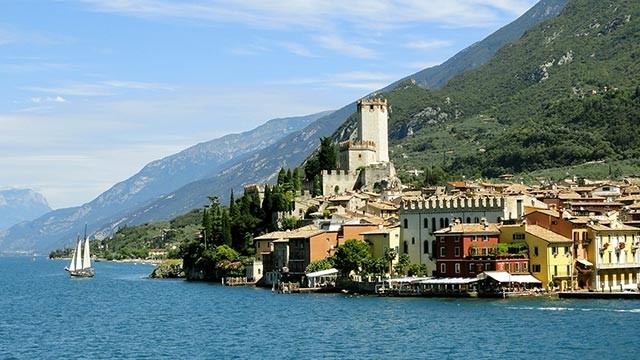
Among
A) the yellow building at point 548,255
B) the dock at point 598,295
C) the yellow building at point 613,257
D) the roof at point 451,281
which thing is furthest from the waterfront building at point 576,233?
the roof at point 451,281

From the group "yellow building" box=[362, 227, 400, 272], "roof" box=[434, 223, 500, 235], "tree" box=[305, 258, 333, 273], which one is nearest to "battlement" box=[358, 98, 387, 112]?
"tree" box=[305, 258, 333, 273]

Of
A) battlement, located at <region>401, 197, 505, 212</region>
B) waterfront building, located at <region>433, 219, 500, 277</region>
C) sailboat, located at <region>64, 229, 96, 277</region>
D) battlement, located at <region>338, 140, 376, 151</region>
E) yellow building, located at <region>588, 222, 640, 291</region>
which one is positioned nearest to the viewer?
waterfront building, located at <region>433, 219, 500, 277</region>

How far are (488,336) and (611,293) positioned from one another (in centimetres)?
2203

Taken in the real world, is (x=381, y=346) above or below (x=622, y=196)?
below

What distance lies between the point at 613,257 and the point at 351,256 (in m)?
19.5

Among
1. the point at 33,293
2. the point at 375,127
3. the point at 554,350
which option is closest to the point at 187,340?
the point at 554,350

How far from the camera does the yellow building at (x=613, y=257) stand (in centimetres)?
8388

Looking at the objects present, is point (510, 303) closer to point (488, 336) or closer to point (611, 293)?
point (611, 293)

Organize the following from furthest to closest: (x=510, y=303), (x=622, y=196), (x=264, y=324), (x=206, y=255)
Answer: (x=206, y=255) → (x=622, y=196) → (x=510, y=303) → (x=264, y=324)

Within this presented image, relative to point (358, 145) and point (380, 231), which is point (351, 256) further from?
point (358, 145)

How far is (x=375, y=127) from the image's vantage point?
137 metres

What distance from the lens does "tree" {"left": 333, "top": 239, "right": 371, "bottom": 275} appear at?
91500 mm

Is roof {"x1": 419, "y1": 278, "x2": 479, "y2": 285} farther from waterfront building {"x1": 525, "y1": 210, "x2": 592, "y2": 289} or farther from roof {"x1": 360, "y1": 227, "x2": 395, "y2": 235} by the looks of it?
roof {"x1": 360, "y1": 227, "x2": 395, "y2": 235}

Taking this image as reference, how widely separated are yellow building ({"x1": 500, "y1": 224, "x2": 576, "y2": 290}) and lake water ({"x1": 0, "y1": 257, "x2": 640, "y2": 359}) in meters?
3.47
